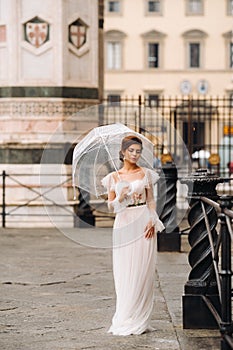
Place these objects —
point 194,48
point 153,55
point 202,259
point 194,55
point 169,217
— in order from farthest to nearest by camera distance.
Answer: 1. point 194,55
2. point 153,55
3. point 194,48
4. point 169,217
5. point 202,259

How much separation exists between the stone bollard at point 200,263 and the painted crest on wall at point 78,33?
10741mm

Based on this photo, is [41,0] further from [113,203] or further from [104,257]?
[113,203]

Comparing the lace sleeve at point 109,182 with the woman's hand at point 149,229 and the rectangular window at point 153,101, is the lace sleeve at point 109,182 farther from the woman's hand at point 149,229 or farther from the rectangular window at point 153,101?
the rectangular window at point 153,101

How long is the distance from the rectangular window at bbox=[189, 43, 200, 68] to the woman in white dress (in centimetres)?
6403

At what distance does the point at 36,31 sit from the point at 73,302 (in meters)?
9.74

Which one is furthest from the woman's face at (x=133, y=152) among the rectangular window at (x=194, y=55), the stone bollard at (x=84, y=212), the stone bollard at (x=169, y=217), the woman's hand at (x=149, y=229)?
the rectangular window at (x=194, y=55)

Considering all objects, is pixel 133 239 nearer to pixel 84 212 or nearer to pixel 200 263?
pixel 200 263

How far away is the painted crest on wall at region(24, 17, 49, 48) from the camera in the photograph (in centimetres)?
1972

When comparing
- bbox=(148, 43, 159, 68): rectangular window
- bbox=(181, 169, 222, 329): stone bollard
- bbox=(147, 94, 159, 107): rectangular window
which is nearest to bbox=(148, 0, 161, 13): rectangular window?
bbox=(148, 43, 159, 68): rectangular window

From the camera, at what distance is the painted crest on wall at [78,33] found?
1995 cm

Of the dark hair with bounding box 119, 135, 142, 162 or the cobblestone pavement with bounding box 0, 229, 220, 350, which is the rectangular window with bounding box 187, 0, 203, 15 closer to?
the cobblestone pavement with bounding box 0, 229, 220, 350

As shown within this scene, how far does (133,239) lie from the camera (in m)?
9.20

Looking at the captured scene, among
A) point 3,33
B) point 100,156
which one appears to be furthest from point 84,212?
point 100,156

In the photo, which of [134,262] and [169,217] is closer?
[134,262]
